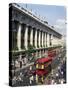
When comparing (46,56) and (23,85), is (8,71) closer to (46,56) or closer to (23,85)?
(23,85)

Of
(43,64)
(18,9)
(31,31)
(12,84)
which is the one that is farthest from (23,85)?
(18,9)

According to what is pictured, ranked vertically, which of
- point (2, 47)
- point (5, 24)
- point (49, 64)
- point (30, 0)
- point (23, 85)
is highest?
point (30, 0)

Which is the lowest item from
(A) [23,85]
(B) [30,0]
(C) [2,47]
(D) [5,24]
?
(A) [23,85]

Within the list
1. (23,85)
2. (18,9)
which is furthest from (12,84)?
(18,9)

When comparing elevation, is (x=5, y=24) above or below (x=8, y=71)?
above

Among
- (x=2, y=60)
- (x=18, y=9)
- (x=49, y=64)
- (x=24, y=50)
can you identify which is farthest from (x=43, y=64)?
(x=18, y=9)

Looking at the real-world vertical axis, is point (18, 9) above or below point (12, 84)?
above

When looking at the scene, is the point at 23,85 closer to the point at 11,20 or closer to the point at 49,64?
the point at 49,64
